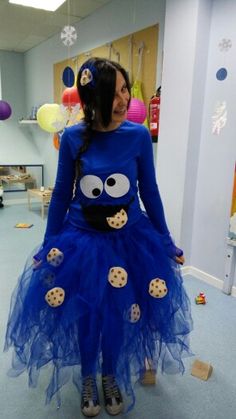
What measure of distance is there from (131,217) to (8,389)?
3.22 ft

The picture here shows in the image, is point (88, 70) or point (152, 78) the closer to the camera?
point (88, 70)

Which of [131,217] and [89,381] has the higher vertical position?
[131,217]

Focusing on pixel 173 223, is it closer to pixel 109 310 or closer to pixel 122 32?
pixel 109 310

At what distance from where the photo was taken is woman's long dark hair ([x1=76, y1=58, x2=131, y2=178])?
1055 millimetres

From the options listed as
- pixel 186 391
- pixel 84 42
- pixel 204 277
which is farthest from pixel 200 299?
pixel 84 42

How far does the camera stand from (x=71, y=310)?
1105 mm

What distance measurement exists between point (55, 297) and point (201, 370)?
3.03 ft

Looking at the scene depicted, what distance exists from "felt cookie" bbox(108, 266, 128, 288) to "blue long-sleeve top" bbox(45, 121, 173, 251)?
0.18 metres

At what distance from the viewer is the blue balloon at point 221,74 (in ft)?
7.36

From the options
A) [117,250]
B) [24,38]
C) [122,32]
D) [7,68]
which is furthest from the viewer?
[7,68]

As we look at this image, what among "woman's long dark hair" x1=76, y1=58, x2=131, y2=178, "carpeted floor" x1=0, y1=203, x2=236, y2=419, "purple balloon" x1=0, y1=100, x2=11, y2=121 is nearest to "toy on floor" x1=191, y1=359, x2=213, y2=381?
"carpeted floor" x1=0, y1=203, x2=236, y2=419

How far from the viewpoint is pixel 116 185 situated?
1.13 metres

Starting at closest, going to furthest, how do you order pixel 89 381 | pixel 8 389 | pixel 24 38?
pixel 89 381 → pixel 8 389 → pixel 24 38

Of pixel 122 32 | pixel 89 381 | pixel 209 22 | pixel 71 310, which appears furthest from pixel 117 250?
pixel 122 32
